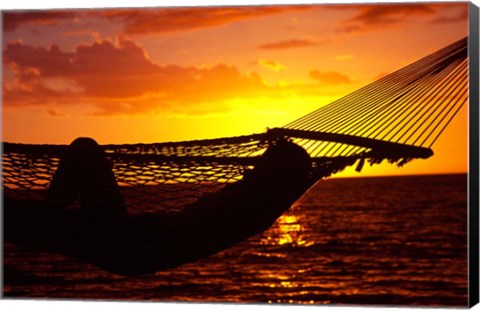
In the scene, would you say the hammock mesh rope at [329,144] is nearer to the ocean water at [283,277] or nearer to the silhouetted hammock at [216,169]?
the silhouetted hammock at [216,169]

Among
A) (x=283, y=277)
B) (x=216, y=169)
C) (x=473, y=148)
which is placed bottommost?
(x=283, y=277)

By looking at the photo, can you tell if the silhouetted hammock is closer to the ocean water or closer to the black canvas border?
the black canvas border

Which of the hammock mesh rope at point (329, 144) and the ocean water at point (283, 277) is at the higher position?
the hammock mesh rope at point (329, 144)

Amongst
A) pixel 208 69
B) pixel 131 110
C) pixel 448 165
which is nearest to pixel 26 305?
pixel 131 110

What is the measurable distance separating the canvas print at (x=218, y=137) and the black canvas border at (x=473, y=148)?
0.04 metres

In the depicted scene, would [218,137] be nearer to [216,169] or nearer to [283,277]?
[216,169]

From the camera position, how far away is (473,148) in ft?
14.1

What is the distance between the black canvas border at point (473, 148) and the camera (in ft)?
14.0

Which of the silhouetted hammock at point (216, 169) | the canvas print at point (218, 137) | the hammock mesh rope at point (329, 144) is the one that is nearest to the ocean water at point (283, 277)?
the canvas print at point (218, 137)

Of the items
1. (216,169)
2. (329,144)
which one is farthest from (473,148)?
(216,169)

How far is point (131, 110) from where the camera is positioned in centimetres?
484

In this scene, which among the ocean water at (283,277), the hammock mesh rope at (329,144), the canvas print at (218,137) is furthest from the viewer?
the ocean water at (283,277)

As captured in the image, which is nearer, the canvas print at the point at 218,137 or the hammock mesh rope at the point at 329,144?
the hammock mesh rope at the point at 329,144

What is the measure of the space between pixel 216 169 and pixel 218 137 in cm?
49
